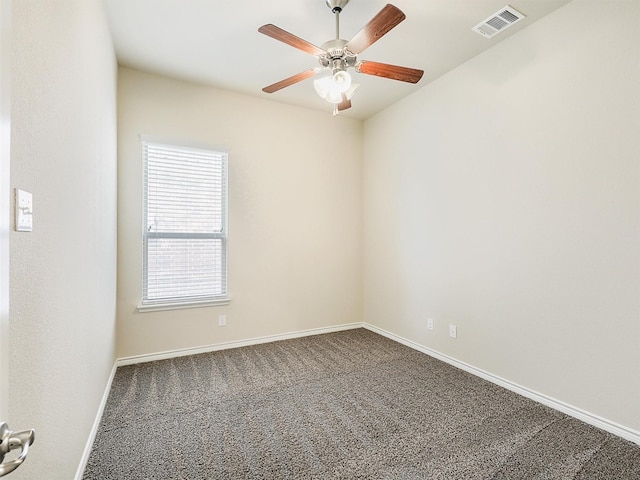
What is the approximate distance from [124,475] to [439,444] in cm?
176

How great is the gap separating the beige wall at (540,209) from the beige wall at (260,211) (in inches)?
39.1

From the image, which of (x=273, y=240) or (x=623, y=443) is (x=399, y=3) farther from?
(x=623, y=443)

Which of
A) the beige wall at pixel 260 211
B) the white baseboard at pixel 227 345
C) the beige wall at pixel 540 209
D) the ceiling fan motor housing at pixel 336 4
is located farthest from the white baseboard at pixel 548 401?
the ceiling fan motor housing at pixel 336 4

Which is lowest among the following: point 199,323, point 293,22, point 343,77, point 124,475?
point 124,475

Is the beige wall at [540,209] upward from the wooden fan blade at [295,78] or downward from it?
downward

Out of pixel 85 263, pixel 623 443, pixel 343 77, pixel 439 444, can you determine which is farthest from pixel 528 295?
pixel 85 263

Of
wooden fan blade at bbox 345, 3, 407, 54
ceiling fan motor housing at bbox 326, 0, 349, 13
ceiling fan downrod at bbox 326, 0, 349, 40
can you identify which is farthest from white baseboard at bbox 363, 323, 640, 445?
ceiling fan motor housing at bbox 326, 0, 349, 13

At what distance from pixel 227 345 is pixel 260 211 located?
5.14 feet

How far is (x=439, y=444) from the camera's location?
74.1 inches

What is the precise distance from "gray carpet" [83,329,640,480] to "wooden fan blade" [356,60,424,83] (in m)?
2.35

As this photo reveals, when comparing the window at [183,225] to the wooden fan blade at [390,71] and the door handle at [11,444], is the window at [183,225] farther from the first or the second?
the door handle at [11,444]

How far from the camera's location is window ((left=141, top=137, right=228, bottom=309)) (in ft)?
10.4

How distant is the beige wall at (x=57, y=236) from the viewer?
36.1 inches

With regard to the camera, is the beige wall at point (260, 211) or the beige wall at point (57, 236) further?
the beige wall at point (260, 211)
